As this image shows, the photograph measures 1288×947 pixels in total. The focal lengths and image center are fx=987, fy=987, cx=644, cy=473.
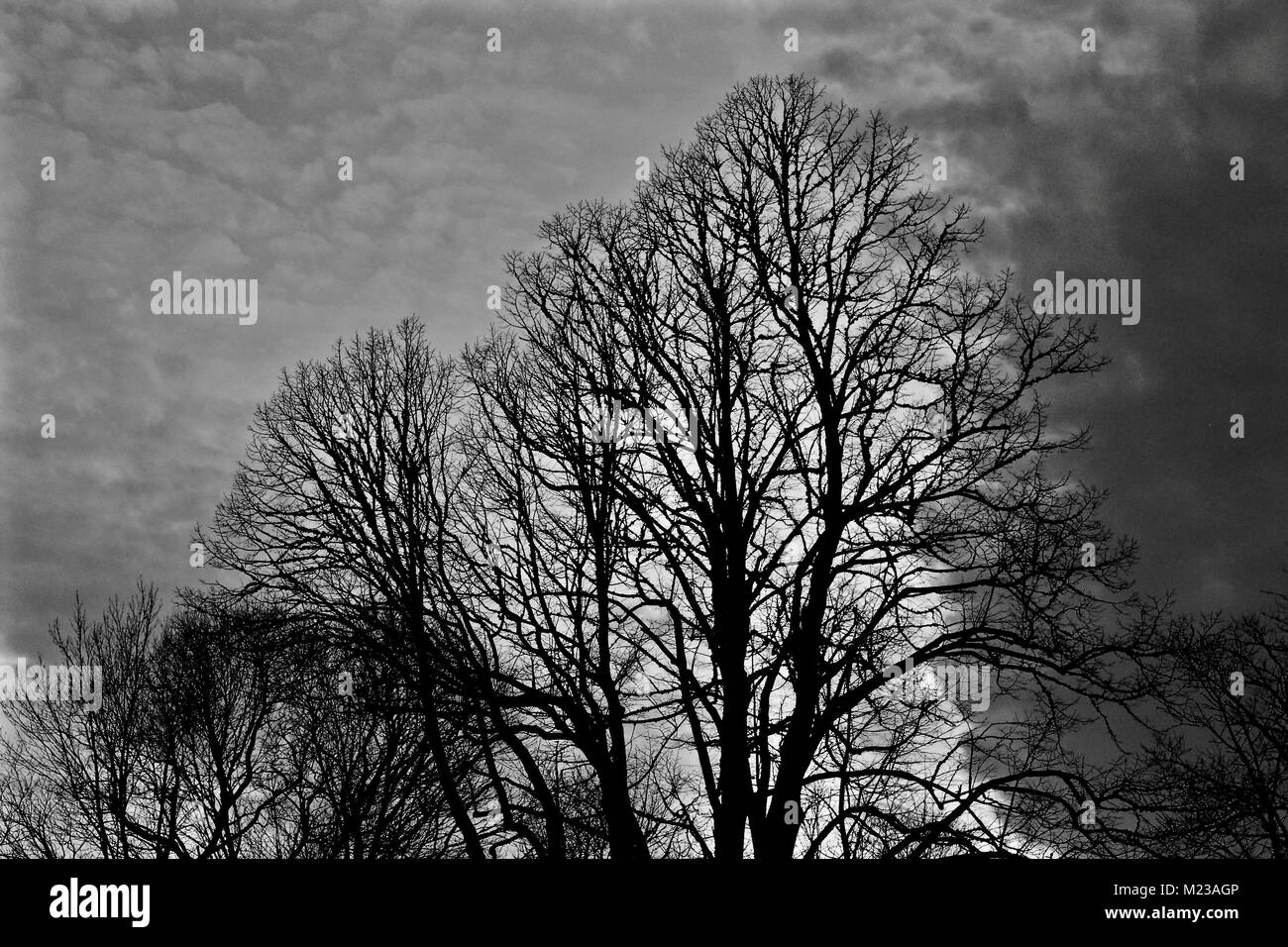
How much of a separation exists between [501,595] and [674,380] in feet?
13.7

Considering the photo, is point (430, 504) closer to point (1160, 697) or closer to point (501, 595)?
point (501, 595)

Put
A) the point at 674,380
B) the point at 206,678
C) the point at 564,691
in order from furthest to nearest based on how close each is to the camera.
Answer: the point at 206,678
the point at 674,380
the point at 564,691

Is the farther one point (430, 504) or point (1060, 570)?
point (430, 504)

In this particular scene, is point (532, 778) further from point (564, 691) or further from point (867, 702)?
point (867, 702)

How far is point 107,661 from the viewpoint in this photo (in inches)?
977

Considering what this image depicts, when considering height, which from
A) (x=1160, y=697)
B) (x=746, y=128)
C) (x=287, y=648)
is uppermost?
(x=746, y=128)

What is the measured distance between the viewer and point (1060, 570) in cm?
1304

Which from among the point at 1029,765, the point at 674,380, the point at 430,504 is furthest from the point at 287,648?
the point at 1029,765
